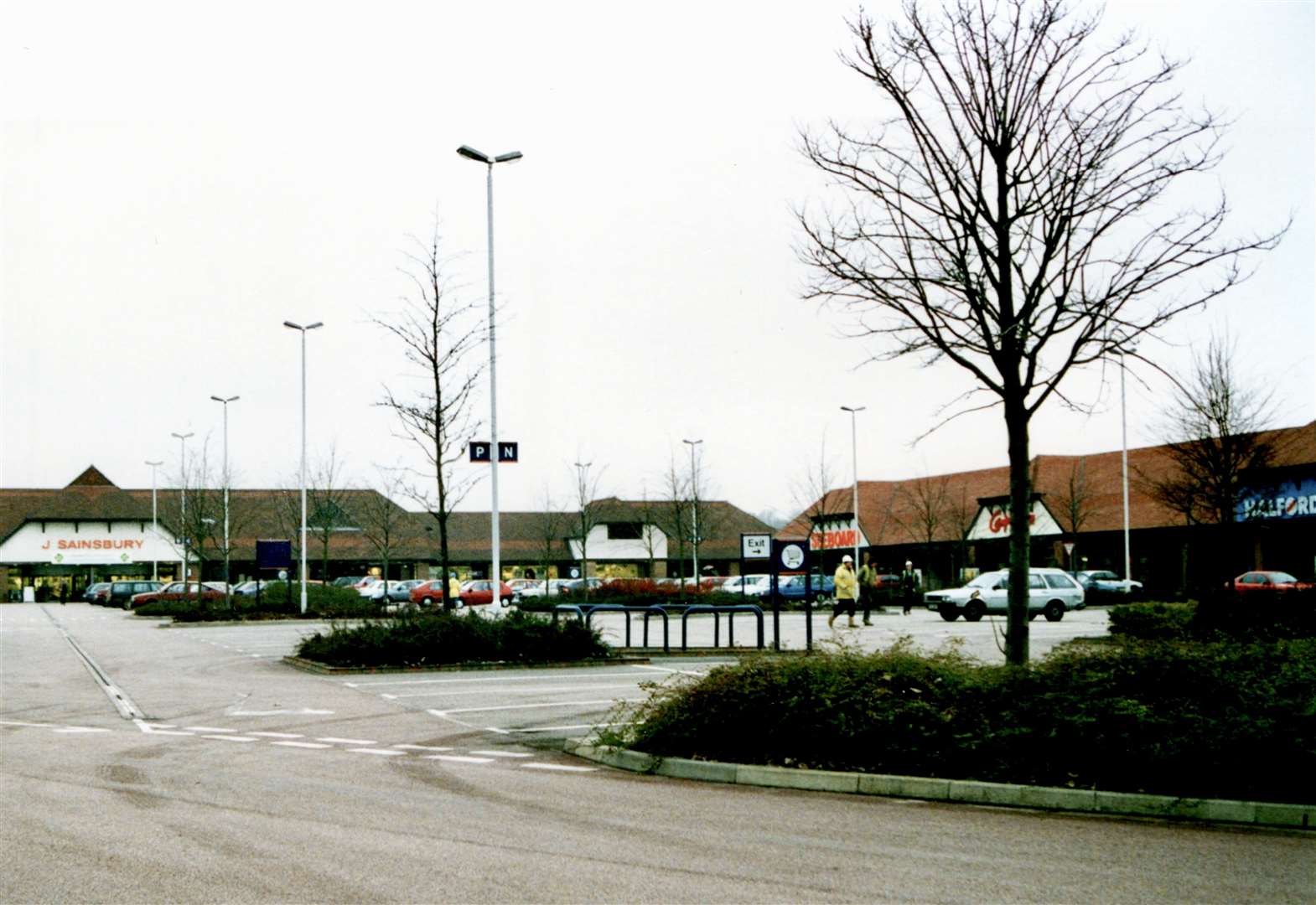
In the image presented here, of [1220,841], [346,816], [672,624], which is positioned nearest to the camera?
[1220,841]

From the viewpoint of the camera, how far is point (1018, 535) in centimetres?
1270

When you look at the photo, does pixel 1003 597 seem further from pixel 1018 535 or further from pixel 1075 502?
pixel 1018 535

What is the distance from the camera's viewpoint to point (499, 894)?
6410mm

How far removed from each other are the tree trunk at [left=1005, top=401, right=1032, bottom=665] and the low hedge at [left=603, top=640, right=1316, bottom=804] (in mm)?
680

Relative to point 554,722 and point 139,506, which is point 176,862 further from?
point 139,506

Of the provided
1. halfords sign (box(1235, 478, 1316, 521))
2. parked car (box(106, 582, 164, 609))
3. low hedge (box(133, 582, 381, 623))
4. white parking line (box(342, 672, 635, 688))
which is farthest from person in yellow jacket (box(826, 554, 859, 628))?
parked car (box(106, 582, 164, 609))

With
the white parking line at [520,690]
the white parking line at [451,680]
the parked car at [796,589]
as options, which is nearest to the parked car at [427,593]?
the parked car at [796,589]

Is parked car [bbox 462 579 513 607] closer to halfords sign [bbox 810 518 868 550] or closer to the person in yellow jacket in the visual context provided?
halfords sign [bbox 810 518 868 550]

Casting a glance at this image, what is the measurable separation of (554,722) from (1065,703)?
6329 mm

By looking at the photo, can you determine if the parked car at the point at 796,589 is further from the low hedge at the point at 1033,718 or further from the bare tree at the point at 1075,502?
the low hedge at the point at 1033,718

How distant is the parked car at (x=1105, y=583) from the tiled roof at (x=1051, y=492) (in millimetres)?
2571

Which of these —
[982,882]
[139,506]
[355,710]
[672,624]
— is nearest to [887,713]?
[982,882]

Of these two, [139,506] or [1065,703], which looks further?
[139,506]

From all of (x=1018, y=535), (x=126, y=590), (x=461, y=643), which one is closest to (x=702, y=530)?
(x=126, y=590)
